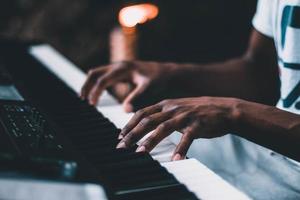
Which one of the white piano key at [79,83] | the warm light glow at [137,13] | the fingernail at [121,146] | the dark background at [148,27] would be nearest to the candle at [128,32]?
the warm light glow at [137,13]

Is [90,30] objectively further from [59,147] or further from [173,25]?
[59,147]

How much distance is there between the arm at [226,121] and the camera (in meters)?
1.20

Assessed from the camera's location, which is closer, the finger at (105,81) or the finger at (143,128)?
the finger at (143,128)

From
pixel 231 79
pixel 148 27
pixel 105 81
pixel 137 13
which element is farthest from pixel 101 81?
pixel 148 27

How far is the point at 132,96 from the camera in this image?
1794 millimetres

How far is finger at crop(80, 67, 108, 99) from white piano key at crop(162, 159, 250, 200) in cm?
76

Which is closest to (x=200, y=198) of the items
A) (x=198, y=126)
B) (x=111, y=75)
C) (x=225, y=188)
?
(x=225, y=188)

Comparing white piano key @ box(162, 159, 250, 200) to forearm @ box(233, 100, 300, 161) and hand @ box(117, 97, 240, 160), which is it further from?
forearm @ box(233, 100, 300, 161)

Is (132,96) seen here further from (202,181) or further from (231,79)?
(202,181)

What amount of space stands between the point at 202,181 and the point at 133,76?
1.01 meters

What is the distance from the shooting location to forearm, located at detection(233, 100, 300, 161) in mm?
1234

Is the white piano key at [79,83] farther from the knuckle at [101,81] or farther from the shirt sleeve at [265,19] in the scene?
the shirt sleeve at [265,19]

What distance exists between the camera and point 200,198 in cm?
93

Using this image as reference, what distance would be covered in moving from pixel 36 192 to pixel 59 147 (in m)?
0.28
